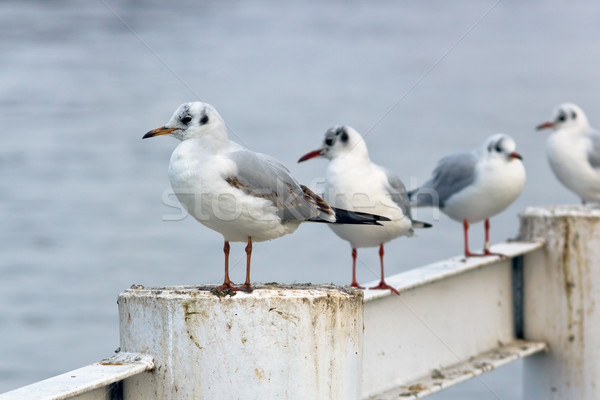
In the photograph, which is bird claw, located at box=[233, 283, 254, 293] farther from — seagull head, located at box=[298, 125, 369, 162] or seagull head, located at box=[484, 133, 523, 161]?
seagull head, located at box=[484, 133, 523, 161]

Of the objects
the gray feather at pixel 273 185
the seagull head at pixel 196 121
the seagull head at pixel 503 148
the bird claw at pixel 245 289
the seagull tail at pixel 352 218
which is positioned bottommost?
the bird claw at pixel 245 289

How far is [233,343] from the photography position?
3012 mm

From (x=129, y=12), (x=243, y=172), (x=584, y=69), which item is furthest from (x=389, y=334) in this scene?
(x=129, y=12)

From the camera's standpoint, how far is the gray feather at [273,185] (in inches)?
150

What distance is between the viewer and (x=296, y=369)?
10.0 feet

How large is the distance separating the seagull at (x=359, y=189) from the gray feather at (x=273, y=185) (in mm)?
1525

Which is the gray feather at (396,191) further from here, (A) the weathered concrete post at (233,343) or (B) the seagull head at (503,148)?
(A) the weathered concrete post at (233,343)

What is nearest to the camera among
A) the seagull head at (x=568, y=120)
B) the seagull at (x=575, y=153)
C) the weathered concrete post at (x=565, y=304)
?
the weathered concrete post at (x=565, y=304)

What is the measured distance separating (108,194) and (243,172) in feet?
48.8

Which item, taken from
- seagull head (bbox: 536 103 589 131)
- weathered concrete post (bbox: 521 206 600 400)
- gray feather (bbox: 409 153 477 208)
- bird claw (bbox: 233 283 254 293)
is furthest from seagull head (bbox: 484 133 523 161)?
bird claw (bbox: 233 283 254 293)

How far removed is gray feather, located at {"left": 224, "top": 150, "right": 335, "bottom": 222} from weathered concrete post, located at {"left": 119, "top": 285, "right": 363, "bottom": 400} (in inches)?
30.3

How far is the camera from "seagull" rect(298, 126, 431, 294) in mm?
5688

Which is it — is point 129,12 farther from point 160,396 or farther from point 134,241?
point 160,396

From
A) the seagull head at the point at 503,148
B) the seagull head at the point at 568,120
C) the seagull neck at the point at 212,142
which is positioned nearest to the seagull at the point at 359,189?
the seagull head at the point at 503,148
